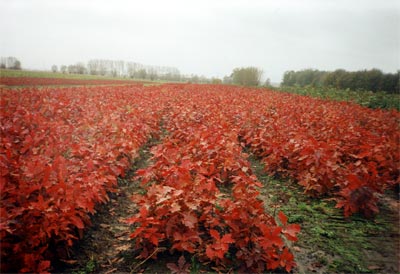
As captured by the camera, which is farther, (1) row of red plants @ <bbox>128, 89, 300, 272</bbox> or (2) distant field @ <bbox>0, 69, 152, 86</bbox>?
(2) distant field @ <bbox>0, 69, 152, 86</bbox>

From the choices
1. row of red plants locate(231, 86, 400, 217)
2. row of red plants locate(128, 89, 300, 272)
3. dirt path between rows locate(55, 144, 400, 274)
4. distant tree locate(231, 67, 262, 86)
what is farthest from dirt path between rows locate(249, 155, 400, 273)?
distant tree locate(231, 67, 262, 86)

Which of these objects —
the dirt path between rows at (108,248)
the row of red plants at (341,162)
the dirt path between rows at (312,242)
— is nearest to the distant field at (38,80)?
the dirt path between rows at (108,248)

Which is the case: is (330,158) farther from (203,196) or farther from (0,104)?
(0,104)

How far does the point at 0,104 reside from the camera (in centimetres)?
629

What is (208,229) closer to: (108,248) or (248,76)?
(108,248)

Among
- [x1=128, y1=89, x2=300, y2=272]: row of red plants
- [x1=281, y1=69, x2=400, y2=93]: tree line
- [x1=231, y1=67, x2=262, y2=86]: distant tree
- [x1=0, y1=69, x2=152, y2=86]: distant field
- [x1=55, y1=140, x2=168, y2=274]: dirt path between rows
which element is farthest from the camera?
[x1=231, y1=67, x2=262, y2=86]: distant tree

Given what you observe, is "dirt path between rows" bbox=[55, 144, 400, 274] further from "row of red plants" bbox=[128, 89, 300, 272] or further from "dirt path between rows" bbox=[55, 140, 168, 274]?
"row of red plants" bbox=[128, 89, 300, 272]

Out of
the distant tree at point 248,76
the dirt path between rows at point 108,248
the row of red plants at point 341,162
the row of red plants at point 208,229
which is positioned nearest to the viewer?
the row of red plants at point 208,229

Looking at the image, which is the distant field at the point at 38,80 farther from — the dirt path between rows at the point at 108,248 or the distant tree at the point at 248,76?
the distant tree at the point at 248,76

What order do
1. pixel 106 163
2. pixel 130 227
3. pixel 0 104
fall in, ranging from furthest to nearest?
1. pixel 0 104
2. pixel 106 163
3. pixel 130 227

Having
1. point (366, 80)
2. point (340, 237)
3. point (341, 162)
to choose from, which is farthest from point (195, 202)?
point (366, 80)

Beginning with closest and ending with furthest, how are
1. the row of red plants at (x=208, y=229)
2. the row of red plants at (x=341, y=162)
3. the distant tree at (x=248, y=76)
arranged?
the row of red plants at (x=208, y=229), the row of red plants at (x=341, y=162), the distant tree at (x=248, y=76)

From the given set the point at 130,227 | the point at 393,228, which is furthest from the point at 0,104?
the point at 393,228

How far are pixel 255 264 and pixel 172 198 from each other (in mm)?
1067
